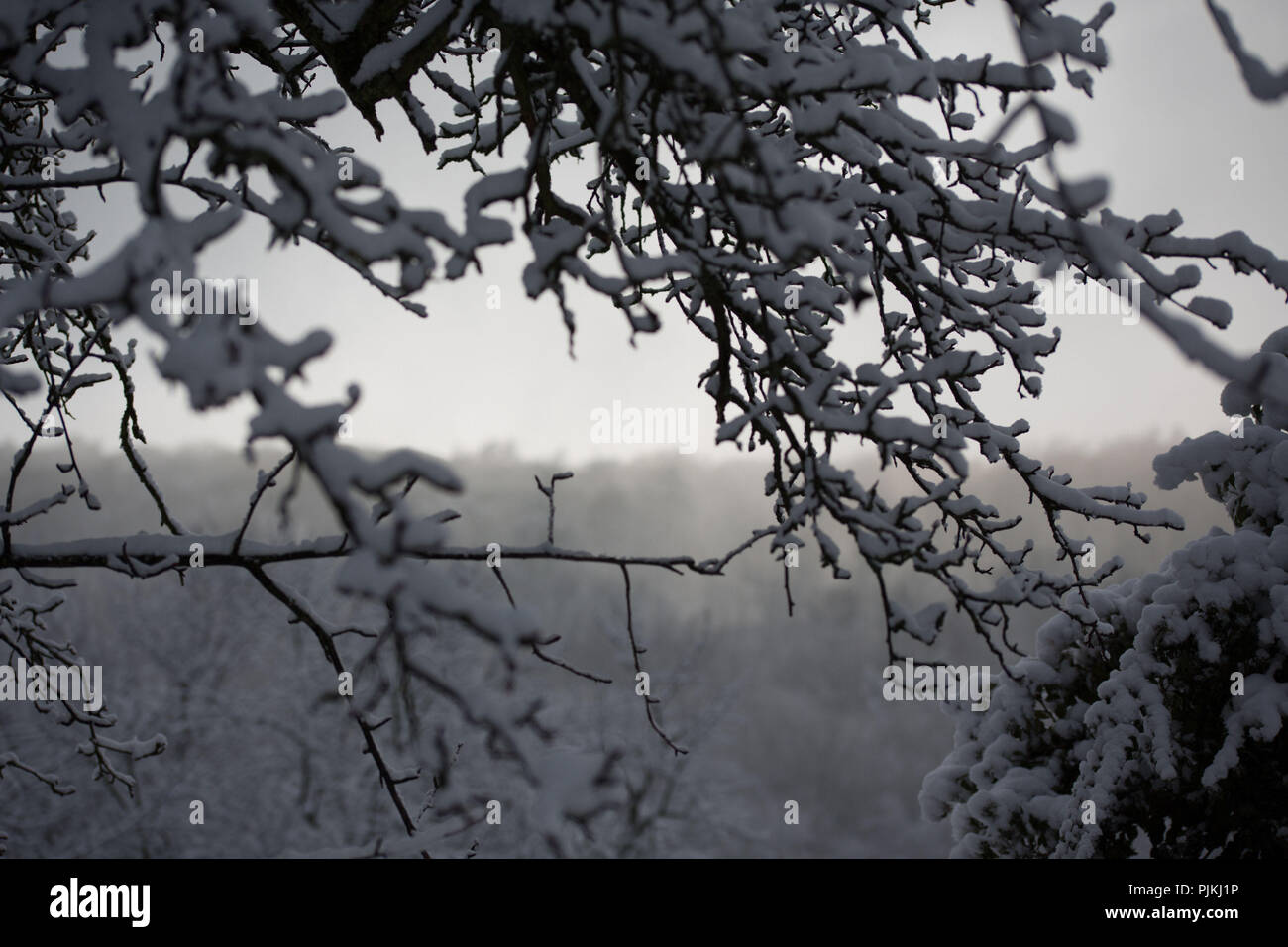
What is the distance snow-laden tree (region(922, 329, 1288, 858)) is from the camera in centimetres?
468

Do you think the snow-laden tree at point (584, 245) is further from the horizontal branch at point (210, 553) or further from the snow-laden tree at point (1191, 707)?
the snow-laden tree at point (1191, 707)

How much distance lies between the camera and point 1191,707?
16.2 ft

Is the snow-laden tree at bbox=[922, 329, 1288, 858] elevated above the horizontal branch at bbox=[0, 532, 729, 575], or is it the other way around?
the horizontal branch at bbox=[0, 532, 729, 575]

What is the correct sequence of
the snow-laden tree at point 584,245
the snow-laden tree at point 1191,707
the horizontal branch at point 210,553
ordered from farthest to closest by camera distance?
the snow-laden tree at point 1191,707
the horizontal branch at point 210,553
the snow-laden tree at point 584,245

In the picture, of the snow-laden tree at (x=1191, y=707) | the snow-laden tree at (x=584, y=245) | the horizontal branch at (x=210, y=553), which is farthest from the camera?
the snow-laden tree at (x=1191, y=707)

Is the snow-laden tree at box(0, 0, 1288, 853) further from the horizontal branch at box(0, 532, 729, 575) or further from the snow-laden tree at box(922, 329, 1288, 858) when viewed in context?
the snow-laden tree at box(922, 329, 1288, 858)

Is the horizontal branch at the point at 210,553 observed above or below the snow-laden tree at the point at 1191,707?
above

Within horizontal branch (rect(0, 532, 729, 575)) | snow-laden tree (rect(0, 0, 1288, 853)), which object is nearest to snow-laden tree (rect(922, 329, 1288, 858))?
snow-laden tree (rect(0, 0, 1288, 853))

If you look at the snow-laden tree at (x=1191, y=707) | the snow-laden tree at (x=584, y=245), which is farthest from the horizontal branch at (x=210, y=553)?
the snow-laden tree at (x=1191, y=707)

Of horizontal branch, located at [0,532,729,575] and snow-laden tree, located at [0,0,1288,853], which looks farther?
horizontal branch, located at [0,532,729,575]

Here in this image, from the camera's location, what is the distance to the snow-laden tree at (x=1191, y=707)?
4680 millimetres

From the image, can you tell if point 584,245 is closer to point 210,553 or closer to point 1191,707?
point 210,553

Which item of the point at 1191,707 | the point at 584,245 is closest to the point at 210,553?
the point at 584,245
